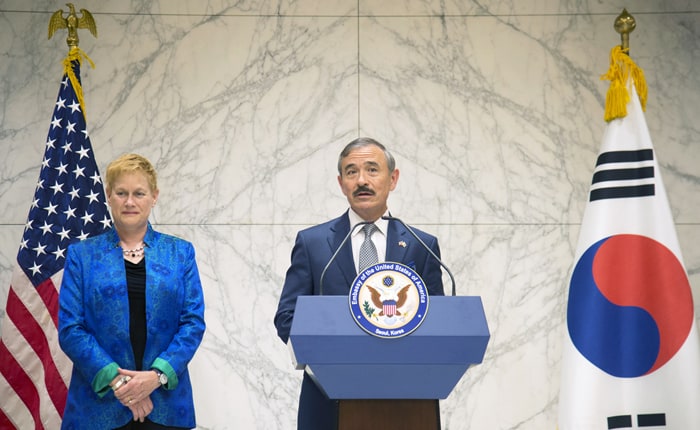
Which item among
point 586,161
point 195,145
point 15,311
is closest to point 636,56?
point 586,161

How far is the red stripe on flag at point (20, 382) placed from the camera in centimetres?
421

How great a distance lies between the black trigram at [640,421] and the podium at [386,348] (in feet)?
4.44

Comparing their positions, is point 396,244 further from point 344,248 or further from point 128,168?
point 128,168

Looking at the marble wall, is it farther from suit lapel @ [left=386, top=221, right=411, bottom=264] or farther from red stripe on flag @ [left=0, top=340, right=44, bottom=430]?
suit lapel @ [left=386, top=221, right=411, bottom=264]

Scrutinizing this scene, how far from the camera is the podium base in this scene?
2504 millimetres

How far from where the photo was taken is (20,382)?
13.9ft

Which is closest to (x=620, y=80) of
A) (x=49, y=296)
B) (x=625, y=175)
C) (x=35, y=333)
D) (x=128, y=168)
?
(x=625, y=175)

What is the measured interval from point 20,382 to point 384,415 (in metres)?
2.42

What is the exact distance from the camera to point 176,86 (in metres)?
5.02

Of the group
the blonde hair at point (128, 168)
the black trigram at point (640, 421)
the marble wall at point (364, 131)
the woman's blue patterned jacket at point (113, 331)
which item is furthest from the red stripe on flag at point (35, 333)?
the black trigram at point (640, 421)

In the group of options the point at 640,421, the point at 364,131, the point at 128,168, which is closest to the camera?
the point at 128,168

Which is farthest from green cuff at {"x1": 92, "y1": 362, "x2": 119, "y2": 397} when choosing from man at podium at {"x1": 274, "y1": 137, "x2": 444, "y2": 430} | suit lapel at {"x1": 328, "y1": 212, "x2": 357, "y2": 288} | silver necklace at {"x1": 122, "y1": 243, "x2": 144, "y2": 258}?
suit lapel at {"x1": 328, "y1": 212, "x2": 357, "y2": 288}

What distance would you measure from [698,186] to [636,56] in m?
0.83

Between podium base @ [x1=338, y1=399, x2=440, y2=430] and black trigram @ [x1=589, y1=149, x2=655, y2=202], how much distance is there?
157 centimetres
